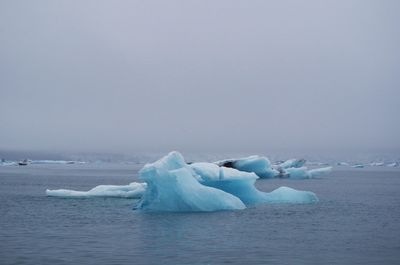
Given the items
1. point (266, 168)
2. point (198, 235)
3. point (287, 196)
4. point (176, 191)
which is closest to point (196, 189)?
point (176, 191)

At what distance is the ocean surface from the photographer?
41.9 ft

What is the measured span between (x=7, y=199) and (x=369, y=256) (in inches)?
806

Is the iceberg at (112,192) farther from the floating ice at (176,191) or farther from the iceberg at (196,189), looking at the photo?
the floating ice at (176,191)

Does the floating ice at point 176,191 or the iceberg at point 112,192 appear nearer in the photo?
the floating ice at point 176,191

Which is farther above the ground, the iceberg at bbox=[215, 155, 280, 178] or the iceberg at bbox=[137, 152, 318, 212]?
the iceberg at bbox=[215, 155, 280, 178]

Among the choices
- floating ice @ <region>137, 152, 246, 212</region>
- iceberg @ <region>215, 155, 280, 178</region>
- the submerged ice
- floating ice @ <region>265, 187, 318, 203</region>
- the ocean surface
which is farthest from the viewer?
the submerged ice

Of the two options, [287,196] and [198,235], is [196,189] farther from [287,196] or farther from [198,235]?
[287,196]

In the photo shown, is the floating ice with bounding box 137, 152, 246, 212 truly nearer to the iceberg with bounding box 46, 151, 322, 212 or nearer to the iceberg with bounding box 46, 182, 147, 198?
the iceberg with bounding box 46, 151, 322, 212

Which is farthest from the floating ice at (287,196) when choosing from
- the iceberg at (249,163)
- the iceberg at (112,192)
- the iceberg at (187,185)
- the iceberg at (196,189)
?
the iceberg at (249,163)

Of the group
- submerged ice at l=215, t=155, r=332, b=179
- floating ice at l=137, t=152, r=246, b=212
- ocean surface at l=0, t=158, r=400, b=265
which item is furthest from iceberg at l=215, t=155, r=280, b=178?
floating ice at l=137, t=152, r=246, b=212

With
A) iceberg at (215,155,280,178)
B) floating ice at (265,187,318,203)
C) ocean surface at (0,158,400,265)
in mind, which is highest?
iceberg at (215,155,280,178)

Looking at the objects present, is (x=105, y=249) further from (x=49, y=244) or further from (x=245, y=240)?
(x=245, y=240)

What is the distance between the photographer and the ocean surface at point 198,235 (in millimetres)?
12773

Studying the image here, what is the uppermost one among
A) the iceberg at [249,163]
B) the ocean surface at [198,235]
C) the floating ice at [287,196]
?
the iceberg at [249,163]
